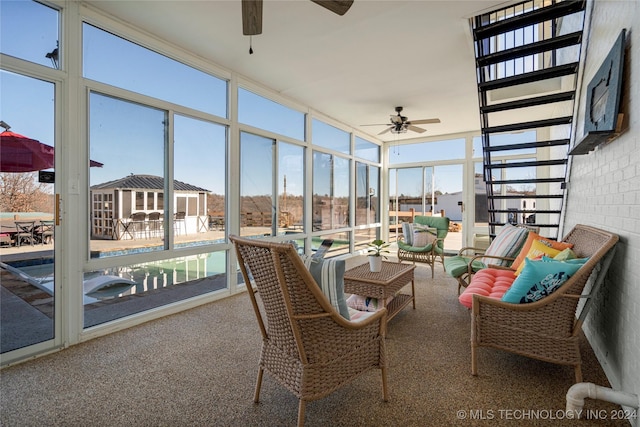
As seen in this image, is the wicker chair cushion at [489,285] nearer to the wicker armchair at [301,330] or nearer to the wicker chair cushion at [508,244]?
the wicker chair cushion at [508,244]

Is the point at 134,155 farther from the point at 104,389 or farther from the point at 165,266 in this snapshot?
the point at 104,389

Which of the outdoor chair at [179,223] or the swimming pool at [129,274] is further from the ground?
the outdoor chair at [179,223]

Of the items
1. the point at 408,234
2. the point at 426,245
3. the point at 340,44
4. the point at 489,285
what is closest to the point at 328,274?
the point at 489,285

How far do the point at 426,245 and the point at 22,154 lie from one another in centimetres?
521

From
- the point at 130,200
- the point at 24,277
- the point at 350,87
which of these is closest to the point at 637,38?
the point at 350,87

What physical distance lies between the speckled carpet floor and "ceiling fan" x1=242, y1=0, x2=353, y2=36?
2.42 m

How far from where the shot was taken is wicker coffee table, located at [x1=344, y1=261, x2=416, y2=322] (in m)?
2.80

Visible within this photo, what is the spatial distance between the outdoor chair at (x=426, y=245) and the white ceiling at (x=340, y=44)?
6.91ft

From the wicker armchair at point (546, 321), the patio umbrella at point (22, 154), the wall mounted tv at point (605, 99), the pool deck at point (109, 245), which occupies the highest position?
the wall mounted tv at point (605, 99)

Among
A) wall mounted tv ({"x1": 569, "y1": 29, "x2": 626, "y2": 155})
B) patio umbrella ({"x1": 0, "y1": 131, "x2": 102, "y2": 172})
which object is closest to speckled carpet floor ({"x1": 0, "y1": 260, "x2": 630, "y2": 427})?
patio umbrella ({"x1": 0, "y1": 131, "x2": 102, "y2": 172})

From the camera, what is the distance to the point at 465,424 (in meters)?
1.65

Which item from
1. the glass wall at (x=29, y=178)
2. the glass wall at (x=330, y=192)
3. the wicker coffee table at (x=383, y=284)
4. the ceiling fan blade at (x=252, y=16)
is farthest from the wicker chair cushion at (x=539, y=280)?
the glass wall at (x=330, y=192)

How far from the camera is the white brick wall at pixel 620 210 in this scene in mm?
1705

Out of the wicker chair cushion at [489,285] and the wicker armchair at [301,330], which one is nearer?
the wicker armchair at [301,330]
